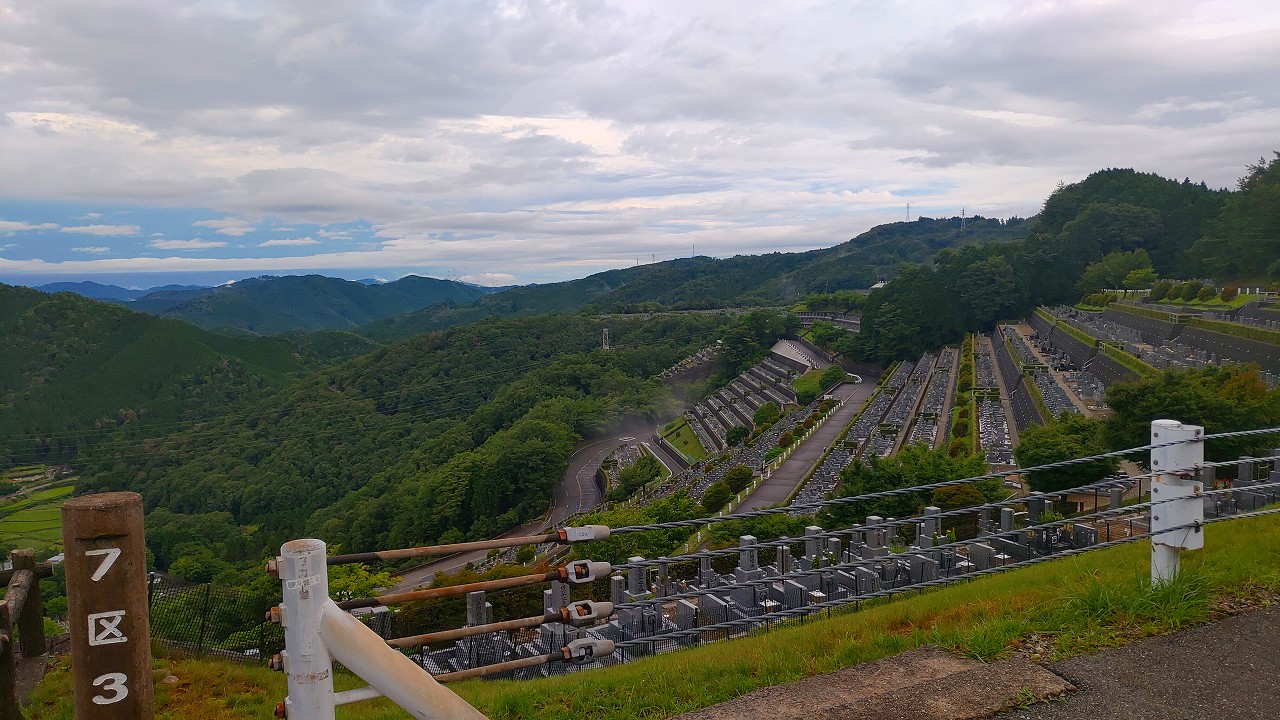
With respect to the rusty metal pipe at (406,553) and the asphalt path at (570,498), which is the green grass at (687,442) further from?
the rusty metal pipe at (406,553)

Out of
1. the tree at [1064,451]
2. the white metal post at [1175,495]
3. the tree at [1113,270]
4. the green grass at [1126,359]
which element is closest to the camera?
the white metal post at [1175,495]

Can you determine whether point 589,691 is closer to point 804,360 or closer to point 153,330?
point 804,360

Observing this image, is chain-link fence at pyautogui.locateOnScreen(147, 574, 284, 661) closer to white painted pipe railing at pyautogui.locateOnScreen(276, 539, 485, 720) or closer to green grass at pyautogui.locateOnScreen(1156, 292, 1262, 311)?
white painted pipe railing at pyautogui.locateOnScreen(276, 539, 485, 720)

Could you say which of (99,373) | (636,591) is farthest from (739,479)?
(99,373)

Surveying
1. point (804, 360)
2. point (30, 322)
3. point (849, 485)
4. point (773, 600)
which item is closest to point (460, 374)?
point (804, 360)

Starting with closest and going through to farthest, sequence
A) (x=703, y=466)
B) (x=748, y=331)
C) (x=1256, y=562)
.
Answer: (x=1256, y=562) < (x=703, y=466) < (x=748, y=331)

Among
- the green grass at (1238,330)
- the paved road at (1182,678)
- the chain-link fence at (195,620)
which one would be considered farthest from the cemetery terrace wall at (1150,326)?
the chain-link fence at (195,620)
